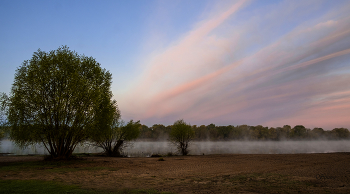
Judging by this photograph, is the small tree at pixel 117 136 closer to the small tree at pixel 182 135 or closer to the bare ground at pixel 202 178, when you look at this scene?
the small tree at pixel 182 135

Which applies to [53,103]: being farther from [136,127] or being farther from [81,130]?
[136,127]

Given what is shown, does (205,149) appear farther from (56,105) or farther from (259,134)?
(259,134)

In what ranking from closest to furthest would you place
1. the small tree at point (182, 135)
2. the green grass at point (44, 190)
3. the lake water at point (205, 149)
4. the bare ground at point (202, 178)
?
the green grass at point (44, 190) → the bare ground at point (202, 178) → the small tree at point (182, 135) → the lake water at point (205, 149)

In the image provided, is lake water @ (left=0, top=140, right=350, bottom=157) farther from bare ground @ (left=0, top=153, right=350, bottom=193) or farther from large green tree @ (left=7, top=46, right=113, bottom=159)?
bare ground @ (left=0, top=153, right=350, bottom=193)

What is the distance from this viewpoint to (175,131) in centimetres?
3981

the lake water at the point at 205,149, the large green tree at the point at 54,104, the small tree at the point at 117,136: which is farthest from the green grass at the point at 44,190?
the small tree at the point at 117,136

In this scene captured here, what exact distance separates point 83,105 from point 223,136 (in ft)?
459

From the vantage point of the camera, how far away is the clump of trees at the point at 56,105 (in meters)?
20.3

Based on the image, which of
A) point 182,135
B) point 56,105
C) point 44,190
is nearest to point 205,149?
point 182,135

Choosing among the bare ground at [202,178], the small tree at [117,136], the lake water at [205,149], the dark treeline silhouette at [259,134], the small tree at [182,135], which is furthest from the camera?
the dark treeline silhouette at [259,134]

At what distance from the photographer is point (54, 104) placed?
21.1 metres

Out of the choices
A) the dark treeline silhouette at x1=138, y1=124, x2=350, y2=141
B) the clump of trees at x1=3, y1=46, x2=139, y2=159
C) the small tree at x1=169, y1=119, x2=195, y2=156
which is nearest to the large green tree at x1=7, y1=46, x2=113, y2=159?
the clump of trees at x1=3, y1=46, x2=139, y2=159

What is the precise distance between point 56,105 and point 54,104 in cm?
26

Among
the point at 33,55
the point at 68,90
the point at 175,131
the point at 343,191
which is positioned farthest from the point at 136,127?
the point at 343,191
